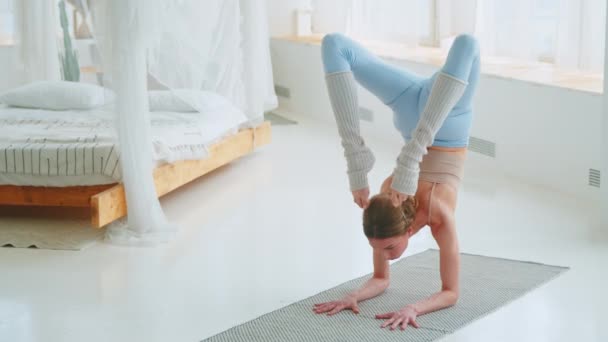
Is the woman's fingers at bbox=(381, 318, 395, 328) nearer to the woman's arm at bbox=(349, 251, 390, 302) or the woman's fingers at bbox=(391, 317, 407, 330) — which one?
the woman's fingers at bbox=(391, 317, 407, 330)

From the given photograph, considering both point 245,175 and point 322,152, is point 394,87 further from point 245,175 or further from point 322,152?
point 322,152

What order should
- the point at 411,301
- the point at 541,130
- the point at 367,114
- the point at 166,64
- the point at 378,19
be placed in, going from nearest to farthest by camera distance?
the point at 411,301
the point at 166,64
the point at 541,130
the point at 367,114
the point at 378,19

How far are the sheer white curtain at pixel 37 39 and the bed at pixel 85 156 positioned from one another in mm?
411

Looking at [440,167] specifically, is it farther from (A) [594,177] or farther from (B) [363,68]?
(A) [594,177]

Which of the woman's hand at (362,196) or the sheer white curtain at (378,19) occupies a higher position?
the sheer white curtain at (378,19)

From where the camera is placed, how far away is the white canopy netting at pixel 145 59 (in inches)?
149

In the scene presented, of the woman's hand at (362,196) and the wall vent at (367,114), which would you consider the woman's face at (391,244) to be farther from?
the wall vent at (367,114)

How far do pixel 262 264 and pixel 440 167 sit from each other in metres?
0.94

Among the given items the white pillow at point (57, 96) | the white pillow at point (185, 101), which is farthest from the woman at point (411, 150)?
the white pillow at point (57, 96)

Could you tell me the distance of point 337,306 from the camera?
3.13m

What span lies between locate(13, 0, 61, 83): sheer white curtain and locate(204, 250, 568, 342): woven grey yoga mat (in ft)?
8.67

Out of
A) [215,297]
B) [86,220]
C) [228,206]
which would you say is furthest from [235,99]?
[215,297]

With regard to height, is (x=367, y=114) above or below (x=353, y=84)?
below

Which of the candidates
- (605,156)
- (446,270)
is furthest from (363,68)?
(605,156)
